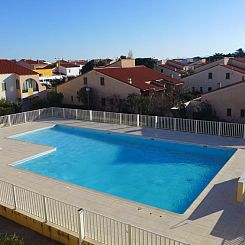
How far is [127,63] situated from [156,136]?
22291mm

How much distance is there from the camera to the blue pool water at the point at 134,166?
1363 cm

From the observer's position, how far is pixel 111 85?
96.6 feet

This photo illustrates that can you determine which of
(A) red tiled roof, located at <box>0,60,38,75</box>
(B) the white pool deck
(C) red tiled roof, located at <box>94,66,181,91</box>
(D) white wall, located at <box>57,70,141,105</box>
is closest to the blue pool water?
(B) the white pool deck

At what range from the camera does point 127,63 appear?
40500 mm

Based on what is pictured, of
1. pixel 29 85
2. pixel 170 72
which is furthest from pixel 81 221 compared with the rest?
pixel 170 72

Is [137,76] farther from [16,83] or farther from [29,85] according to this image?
[16,83]

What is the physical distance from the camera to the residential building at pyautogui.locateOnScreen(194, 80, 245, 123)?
72.0ft

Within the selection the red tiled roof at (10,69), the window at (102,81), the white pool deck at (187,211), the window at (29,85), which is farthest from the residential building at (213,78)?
the white pool deck at (187,211)

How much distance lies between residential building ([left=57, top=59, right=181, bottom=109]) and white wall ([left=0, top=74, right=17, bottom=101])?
520 centimetres

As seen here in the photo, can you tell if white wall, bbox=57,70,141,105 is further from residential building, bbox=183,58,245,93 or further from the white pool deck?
the white pool deck

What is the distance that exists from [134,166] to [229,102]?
10.00 meters

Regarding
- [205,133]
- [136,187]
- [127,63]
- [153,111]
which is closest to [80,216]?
[136,187]

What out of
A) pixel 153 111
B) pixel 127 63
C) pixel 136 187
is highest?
pixel 127 63

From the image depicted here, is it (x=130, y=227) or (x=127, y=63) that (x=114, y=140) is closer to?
(x=130, y=227)
